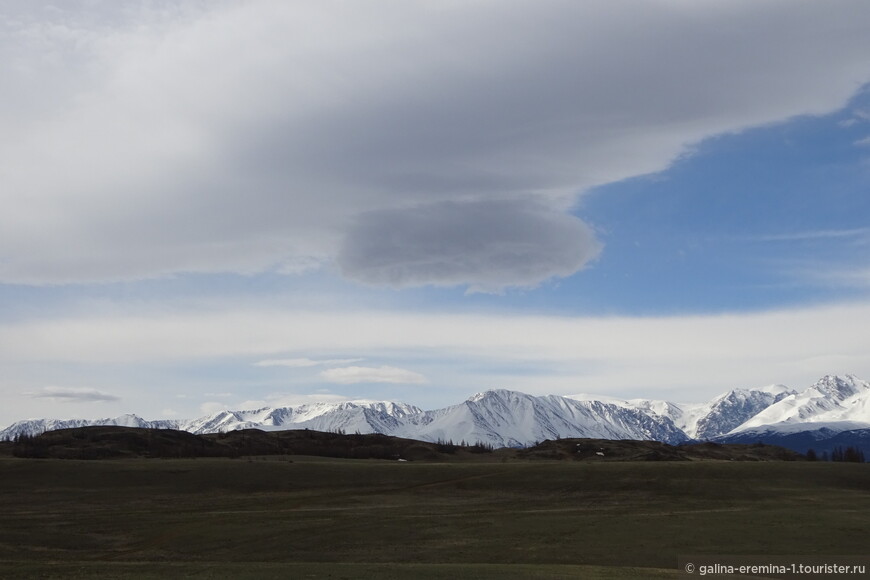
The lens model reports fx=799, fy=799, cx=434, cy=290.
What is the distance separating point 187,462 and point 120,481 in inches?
653

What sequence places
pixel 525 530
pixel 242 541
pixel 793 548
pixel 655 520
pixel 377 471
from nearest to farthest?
1. pixel 793 548
2. pixel 242 541
3. pixel 525 530
4. pixel 655 520
5. pixel 377 471

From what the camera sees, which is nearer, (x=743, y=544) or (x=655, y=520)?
(x=743, y=544)

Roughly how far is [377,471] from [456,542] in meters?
55.6

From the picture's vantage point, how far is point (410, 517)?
8012 cm

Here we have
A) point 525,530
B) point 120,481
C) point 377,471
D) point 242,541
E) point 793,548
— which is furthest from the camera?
point 377,471

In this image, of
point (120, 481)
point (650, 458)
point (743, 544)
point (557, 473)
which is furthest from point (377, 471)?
point (650, 458)

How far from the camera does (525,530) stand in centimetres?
7088

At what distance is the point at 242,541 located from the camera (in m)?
66.6

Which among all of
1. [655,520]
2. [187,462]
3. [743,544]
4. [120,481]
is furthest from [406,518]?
[187,462]

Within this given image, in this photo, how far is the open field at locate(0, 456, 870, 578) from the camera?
5731cm

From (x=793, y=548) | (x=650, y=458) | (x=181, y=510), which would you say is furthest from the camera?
(x=650, y=458)

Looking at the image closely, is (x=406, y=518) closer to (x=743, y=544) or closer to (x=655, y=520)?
(x=655, y=520)

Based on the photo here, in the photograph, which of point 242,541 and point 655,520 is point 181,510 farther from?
point 655,520

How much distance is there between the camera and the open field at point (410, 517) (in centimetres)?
5731
